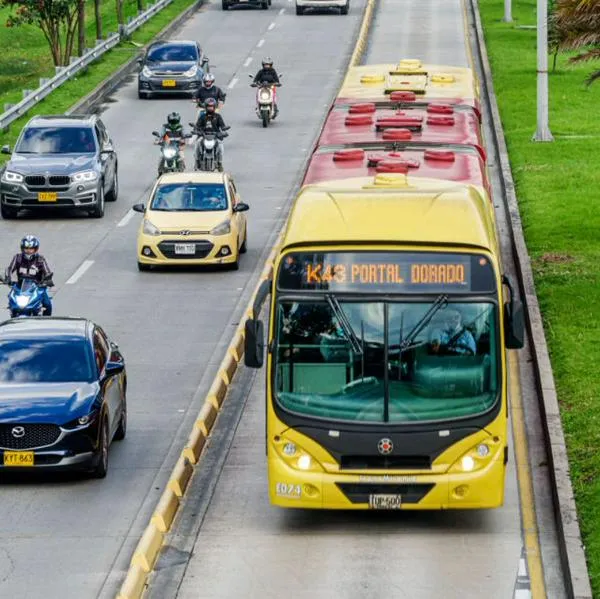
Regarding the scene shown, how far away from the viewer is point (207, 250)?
3222 cm

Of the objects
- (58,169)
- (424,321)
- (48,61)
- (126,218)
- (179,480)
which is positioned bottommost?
(48,61)

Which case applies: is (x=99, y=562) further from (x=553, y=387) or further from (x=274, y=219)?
(x=274, y=219)

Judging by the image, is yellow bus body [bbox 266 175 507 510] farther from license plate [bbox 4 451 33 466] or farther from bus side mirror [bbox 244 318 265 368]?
license plate [bbox 4 451 33 466]

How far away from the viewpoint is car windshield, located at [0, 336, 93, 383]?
19828 millimetres

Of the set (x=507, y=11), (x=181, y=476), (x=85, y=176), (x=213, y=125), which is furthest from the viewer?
(x=507, y=11)

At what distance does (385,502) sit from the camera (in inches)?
668

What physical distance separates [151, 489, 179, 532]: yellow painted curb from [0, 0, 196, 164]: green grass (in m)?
26.7

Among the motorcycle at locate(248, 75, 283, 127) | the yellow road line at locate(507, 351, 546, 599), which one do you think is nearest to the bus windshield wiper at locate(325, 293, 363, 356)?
the yellow road line at locate(507, 351, 546, 599)

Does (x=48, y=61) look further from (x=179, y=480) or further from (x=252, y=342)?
(x=252, y=342)

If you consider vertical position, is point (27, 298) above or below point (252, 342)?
below

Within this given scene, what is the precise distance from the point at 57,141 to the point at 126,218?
2.31 meters

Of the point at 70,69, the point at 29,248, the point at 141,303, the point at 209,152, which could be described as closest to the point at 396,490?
the point at 29,248

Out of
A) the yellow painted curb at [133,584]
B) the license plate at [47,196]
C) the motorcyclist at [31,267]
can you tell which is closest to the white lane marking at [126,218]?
the license plate at [47,196]

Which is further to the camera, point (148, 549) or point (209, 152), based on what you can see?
point (209, 152)
